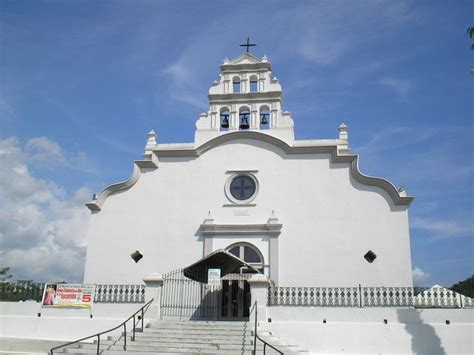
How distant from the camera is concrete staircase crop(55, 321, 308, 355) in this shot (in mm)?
13484

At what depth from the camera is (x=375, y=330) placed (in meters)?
15.4

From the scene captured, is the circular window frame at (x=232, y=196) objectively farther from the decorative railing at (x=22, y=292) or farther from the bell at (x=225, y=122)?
the decorative railing at (x=22, y=292)

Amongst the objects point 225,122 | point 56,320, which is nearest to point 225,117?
point 225,122

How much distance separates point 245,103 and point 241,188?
3.92m

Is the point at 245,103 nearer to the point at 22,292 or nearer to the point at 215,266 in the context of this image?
the point at 215,266

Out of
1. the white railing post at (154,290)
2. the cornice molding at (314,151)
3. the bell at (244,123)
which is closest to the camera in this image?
the white railing post at (154,290)

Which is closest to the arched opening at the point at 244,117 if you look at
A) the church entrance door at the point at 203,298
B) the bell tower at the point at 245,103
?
the bell tower at the point at 245,103

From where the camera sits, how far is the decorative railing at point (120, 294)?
57.2 ft

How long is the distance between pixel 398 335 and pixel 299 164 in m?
8.07

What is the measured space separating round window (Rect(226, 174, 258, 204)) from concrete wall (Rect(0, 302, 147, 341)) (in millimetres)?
6126

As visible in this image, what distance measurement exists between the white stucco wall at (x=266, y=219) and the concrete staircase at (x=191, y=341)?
16.5 ft

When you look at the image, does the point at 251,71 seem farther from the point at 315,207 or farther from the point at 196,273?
the point at 196,273

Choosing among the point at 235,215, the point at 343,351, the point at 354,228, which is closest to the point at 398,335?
the point at 343,351

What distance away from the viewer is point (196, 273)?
17.6m
